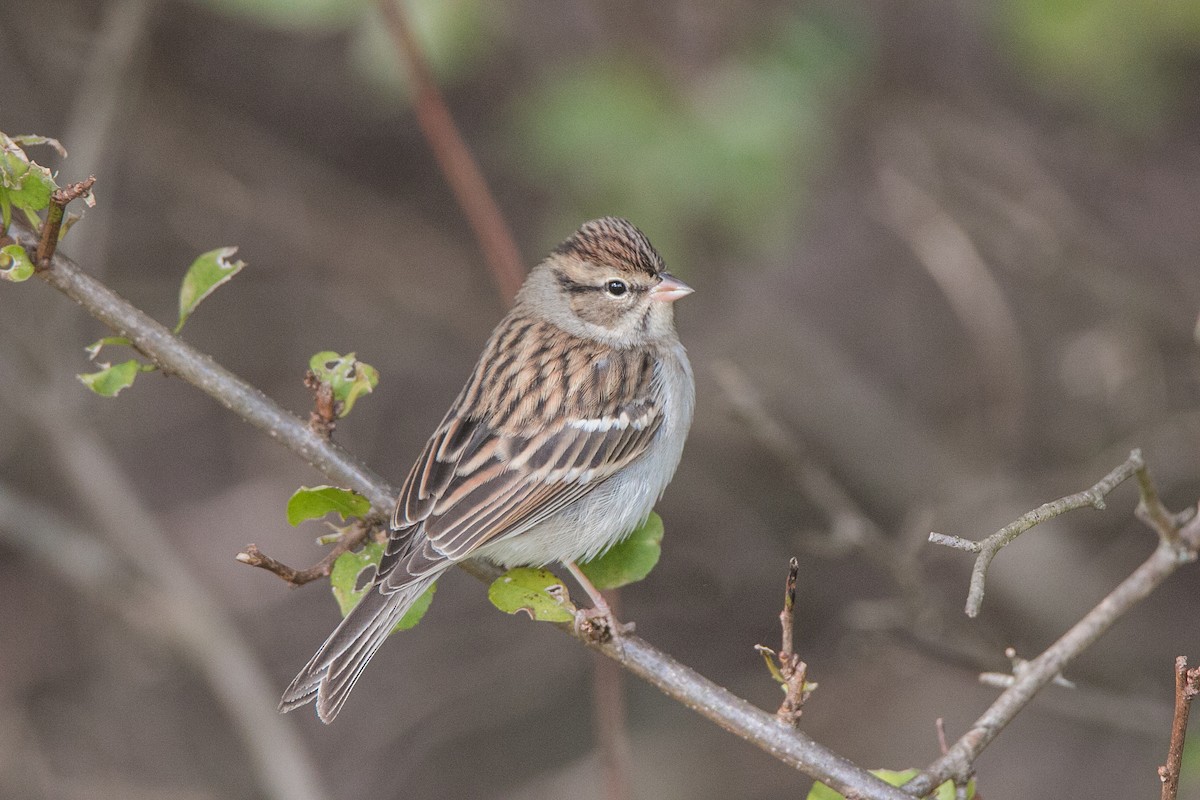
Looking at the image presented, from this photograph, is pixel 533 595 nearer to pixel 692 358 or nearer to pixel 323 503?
pixel 323 503

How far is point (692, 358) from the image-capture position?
610cm

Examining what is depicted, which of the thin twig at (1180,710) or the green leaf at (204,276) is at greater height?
the thin twig at (1180,710)

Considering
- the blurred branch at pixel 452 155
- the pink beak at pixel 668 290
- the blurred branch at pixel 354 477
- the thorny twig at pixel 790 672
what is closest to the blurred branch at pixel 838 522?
the pink beak at pixel 668 290

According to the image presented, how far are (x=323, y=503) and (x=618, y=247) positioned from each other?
4.71 feet

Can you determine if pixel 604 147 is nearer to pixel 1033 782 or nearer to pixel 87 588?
pixel 87 588

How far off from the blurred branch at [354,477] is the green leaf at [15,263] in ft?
0.26

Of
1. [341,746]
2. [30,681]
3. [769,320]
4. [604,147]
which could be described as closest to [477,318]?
[769,320]

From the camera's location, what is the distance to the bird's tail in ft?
9.40

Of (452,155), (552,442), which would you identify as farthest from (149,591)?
(552,442)

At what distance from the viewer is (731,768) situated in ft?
21.0

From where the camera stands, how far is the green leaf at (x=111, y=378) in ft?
8.45

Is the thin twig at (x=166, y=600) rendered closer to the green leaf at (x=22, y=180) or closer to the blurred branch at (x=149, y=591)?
the blurred branch at (x=149, y=591)

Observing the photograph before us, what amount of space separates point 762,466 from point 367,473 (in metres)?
3.60

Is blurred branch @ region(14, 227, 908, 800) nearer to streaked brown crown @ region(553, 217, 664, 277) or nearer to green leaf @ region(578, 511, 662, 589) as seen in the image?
green leaf @ region(578, 511, 662, 589)
